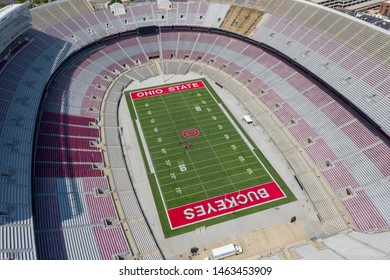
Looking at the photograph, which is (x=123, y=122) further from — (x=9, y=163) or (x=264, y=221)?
(x=264, y=221)

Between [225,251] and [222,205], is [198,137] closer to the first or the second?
[222,205]

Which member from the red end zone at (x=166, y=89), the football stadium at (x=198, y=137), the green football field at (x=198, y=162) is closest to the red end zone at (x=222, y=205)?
the green football field at (x=198, y=162)

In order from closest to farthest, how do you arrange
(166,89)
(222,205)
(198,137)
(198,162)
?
(222,205), (198,162), (198,137), (166,89)

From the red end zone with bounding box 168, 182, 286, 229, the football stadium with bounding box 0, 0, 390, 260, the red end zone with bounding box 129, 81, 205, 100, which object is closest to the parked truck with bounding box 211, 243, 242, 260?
the football stadium with bounding box 0, 0, 390, 260

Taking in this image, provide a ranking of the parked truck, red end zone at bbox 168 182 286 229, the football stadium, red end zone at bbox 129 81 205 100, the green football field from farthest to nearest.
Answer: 1. red end zone at bbox 129 81 205 100
2. the green football field
3. red end zone at bbox 168 182 286 229
4. the football stadium
5. the parked truck

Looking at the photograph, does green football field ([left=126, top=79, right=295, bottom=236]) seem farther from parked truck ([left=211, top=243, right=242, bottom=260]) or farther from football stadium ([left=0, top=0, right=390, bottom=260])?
parked truck ([left=211, top=243, right=242, bottom=260])

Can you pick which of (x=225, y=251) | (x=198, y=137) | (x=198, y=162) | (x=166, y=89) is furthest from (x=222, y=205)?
(x=166, y=89)
